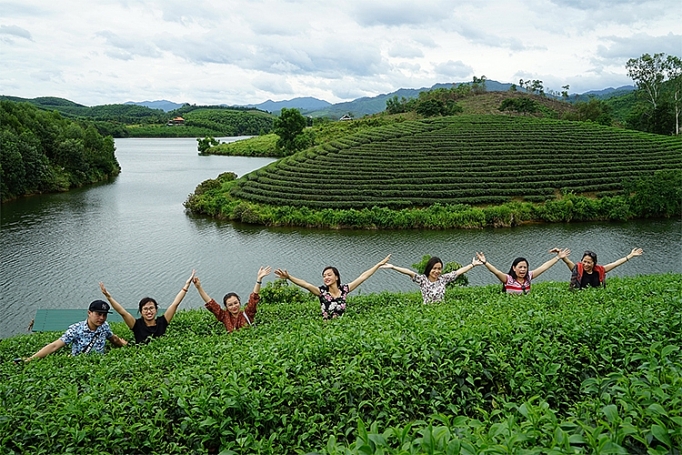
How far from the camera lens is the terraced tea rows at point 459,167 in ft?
119

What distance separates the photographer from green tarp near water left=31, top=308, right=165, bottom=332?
13.2m

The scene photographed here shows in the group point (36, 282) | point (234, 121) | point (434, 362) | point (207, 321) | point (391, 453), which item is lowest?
point (36, 282)

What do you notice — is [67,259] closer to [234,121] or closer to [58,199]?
[58,199]

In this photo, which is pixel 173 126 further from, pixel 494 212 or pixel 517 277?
pixel 517 277

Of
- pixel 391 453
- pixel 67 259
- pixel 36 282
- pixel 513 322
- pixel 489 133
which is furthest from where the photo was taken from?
pixel 489 133

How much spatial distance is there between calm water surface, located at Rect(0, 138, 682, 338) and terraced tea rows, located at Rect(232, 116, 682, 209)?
543 cm

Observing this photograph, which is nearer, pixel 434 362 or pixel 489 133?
pixel 434 362

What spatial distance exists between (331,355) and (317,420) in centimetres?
76

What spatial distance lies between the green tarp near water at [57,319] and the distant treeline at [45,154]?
104ft

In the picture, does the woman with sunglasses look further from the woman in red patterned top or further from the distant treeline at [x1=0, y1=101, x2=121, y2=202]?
the distant treeline at [x1=0, y1=101, x2=121, y2=202]

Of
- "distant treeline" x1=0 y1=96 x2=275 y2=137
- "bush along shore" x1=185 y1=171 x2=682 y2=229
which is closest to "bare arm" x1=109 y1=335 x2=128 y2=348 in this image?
"bush along shore" x1=185 y1=171 x2=682 y2=229

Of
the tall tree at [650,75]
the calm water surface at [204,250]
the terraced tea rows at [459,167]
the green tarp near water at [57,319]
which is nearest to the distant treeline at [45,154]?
the calm water surface at [204,250]

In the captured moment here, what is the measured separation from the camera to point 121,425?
3.54 meters

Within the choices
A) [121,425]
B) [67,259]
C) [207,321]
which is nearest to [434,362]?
[121,425]
